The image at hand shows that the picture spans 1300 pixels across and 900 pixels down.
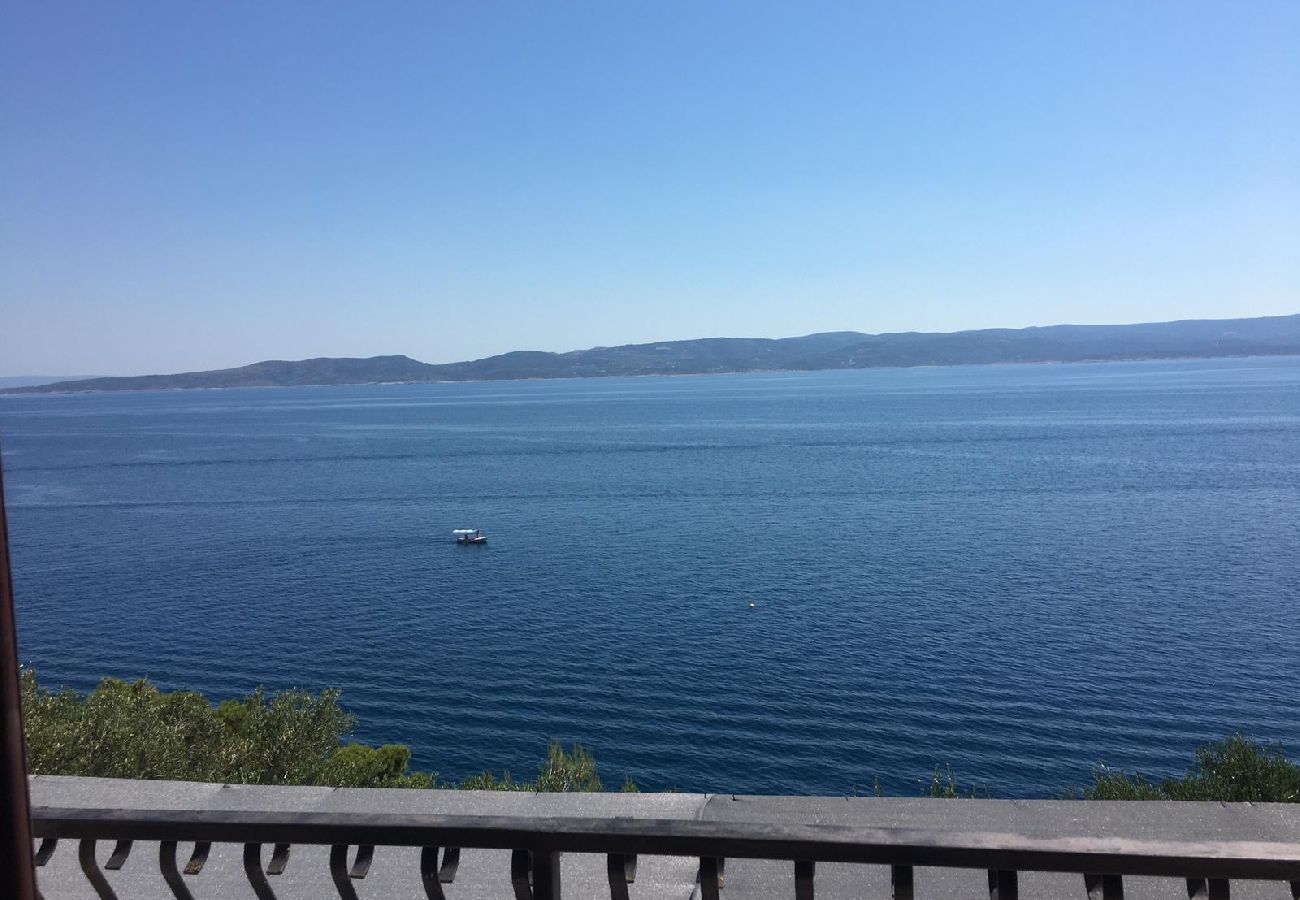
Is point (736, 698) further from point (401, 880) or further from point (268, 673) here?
point (401, 880)

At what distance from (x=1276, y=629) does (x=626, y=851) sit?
4025cm

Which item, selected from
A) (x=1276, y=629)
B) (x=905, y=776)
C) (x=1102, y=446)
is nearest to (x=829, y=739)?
(x=905, y=776)

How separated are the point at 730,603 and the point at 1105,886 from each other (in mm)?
38288

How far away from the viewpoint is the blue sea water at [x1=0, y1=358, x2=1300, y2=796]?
92.1ft

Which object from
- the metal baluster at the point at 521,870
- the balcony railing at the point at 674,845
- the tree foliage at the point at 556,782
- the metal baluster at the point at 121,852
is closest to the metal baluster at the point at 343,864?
the balcony railing at the point at 674,845

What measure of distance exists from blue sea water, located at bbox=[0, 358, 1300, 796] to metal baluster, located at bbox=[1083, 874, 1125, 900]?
76.3 feet

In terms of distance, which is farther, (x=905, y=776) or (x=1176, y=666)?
(x=1176, y=666)

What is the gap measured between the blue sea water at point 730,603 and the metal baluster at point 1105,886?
23266 mm

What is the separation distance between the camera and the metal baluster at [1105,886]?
2627mm

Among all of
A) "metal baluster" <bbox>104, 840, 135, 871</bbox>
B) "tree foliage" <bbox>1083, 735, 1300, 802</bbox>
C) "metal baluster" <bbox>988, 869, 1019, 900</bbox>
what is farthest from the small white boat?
"metal baluster" <bbox>988, 869, 1019, 900</bbox>

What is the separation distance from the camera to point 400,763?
53.7 feet

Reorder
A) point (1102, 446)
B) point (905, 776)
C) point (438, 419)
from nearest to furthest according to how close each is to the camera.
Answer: point (905, 776) < point (1102, 446) < point (438, 419)

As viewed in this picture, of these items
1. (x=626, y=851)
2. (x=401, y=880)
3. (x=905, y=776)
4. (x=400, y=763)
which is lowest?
(x=905, y=776)

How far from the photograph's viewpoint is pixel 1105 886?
104 inches
